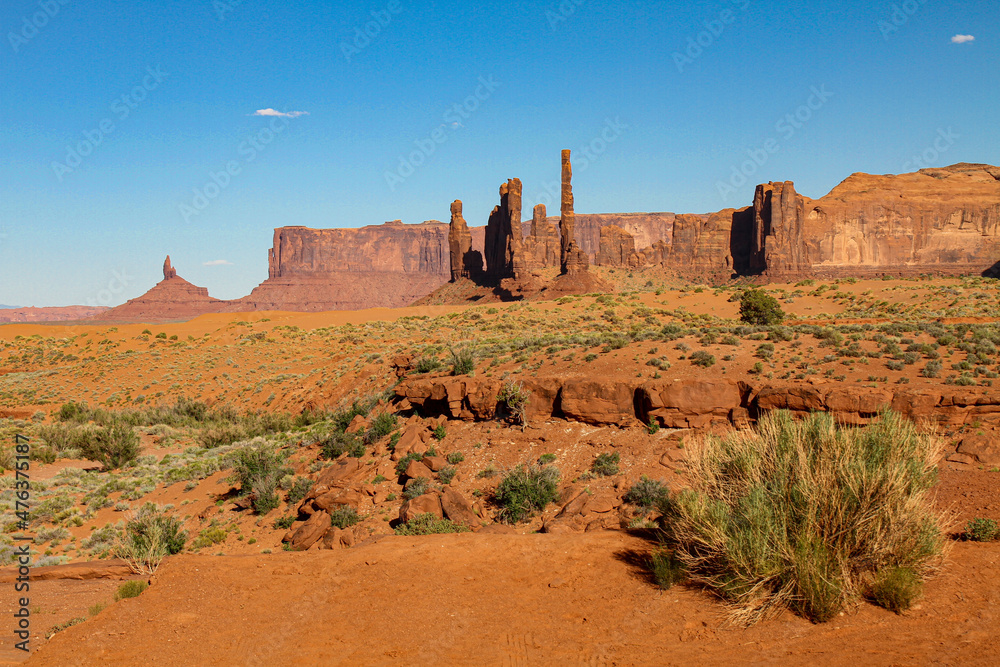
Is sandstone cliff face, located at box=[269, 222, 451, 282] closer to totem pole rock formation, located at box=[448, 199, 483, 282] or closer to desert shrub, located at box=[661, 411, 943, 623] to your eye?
totem pole rock formation, located at box=[448, 199, 483, 282]

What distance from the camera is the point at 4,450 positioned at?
798 inches

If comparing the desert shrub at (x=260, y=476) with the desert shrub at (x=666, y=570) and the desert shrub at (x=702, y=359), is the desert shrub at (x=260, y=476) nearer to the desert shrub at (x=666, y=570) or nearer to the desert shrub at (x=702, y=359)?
the desert shrub at (x=666, y=570)

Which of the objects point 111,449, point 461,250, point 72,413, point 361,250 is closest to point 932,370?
point 111,449

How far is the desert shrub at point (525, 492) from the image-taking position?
1255cm

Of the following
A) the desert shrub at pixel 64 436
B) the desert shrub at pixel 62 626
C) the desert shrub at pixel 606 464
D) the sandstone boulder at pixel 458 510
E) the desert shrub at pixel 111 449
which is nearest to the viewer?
the desert shrub at pixel 62 626

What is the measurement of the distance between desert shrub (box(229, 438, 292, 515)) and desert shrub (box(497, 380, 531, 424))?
5939mm

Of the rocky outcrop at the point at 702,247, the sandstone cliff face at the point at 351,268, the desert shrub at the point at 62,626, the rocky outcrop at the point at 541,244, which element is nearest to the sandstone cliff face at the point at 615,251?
the rocky outcrop at the point at 702,247

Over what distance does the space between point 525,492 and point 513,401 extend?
342 cm

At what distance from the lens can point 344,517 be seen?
42.9 ft

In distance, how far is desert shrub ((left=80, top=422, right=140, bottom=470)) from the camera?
19.7 m

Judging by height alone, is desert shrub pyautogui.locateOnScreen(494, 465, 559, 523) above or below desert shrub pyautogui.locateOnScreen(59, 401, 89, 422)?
above

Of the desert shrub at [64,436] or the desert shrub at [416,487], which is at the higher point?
the desert shrub at [416,487]

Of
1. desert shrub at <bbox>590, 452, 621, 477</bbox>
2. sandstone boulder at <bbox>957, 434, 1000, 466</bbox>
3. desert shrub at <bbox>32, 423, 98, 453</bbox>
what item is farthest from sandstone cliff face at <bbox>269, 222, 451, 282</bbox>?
sandstone boulder at <bbox>957, 434, 1000, 466</bbox>

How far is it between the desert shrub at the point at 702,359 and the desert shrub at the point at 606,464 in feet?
13.8
